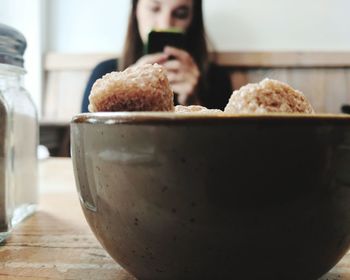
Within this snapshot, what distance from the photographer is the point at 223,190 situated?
25 cm

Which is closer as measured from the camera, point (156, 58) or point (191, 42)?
point (156, 58)

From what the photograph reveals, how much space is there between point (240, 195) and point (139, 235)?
70 millimetres

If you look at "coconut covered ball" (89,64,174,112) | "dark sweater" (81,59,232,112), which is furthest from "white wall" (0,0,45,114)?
"coconut covered ball" (89,64,174,112)

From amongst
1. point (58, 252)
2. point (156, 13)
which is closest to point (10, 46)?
point (58, 252)

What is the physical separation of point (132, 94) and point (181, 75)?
130 cm

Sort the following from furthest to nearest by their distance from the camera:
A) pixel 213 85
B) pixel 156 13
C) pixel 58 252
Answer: pixel 213 85 → pixel 156 13 → pixel 58 252

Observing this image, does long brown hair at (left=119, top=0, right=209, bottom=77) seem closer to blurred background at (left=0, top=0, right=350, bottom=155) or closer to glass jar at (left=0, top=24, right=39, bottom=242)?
blurred background at (left=0, top=0, right=350, bottom=155)

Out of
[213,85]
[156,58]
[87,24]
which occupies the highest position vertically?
[87,24]

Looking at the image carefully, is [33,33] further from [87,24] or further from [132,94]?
[132,94]

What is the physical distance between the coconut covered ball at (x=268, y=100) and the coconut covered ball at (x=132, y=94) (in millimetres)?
52

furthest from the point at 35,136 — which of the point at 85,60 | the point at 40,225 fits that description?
the point at 85,60

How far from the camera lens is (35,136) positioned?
0.65 metres

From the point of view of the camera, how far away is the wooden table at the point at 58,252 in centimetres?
33

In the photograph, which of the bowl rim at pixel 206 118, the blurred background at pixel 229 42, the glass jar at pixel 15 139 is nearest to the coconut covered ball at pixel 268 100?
the bowl rim at pixel 206 118
